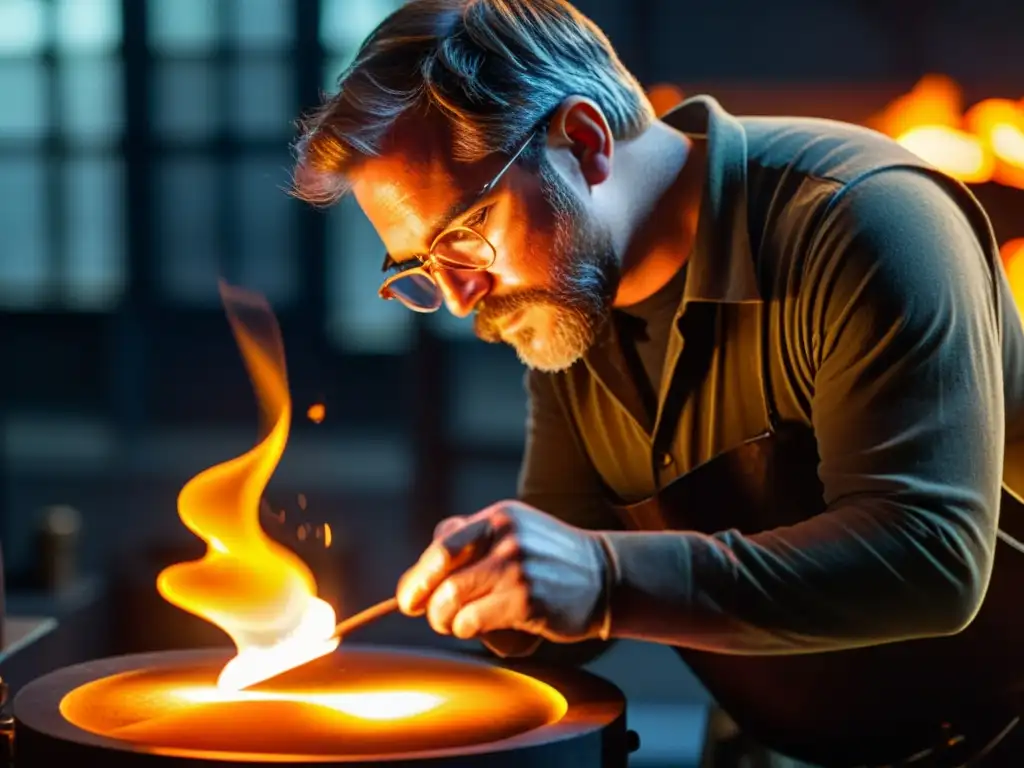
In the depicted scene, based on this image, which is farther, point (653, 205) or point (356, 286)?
point (356, 286)

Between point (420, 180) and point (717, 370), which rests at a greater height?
point (420, 180)

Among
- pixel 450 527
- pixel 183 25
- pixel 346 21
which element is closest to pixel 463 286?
Result: pixel 450 527

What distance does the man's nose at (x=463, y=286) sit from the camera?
164cm

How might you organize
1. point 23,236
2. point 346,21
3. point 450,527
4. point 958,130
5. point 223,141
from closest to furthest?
point 450,527
point 958,130
point 346,21
point 223,141
point 23,236

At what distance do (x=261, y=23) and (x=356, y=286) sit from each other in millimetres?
1284

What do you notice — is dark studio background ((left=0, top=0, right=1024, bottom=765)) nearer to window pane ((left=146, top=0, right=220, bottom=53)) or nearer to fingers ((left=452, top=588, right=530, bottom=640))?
window pane ((left=146, top=0, right=220, bottom=53))

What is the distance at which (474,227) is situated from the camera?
1584mm

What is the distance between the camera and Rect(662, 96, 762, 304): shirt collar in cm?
155

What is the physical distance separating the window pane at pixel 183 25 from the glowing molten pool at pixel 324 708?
4889mm

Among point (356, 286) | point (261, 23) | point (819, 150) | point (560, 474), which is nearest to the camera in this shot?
point (819, 150)

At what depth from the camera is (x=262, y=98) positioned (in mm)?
6098

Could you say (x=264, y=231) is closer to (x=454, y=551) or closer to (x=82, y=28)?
(x=82, y=28)

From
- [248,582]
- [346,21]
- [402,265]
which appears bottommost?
[248,582]

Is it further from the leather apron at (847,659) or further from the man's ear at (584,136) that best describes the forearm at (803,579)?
the man's ear at (584,136)
